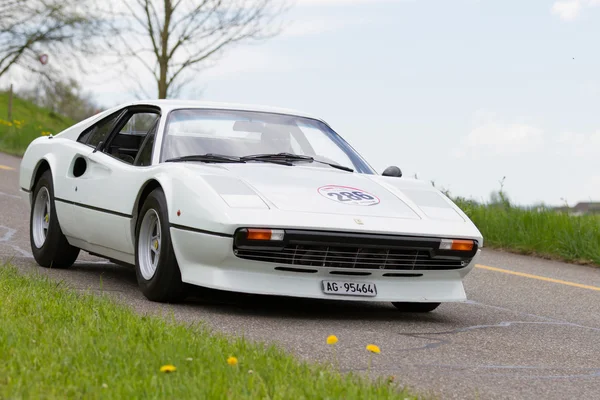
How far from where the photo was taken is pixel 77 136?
27.0 ft

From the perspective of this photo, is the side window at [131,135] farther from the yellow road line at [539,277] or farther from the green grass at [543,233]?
the green grass at [543,233]

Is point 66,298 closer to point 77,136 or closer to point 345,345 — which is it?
point 345,345

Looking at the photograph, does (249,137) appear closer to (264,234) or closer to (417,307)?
(264,234)

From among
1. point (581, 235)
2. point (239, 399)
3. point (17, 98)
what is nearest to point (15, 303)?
point (239, 399)

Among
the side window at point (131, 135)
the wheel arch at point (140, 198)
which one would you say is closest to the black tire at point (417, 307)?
the wheel arch at point (140, 198)

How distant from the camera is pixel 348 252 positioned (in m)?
5.81

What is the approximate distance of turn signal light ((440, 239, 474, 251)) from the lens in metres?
6.06

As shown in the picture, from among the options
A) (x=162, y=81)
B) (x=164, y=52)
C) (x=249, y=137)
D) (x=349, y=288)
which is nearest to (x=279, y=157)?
(x=249, y=137)

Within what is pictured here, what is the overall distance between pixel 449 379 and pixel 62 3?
38.9 metres

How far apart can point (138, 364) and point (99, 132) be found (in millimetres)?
4298

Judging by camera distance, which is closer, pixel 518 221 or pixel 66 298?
pixel 66 298

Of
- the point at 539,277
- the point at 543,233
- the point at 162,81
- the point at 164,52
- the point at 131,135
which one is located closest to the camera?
the point at 131,135

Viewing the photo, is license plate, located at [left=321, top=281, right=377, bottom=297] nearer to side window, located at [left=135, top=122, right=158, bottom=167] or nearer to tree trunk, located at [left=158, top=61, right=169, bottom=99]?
side window, located at [left=135, top=122, right=158, bottom=167]

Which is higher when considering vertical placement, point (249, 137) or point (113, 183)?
point (249, 137)
